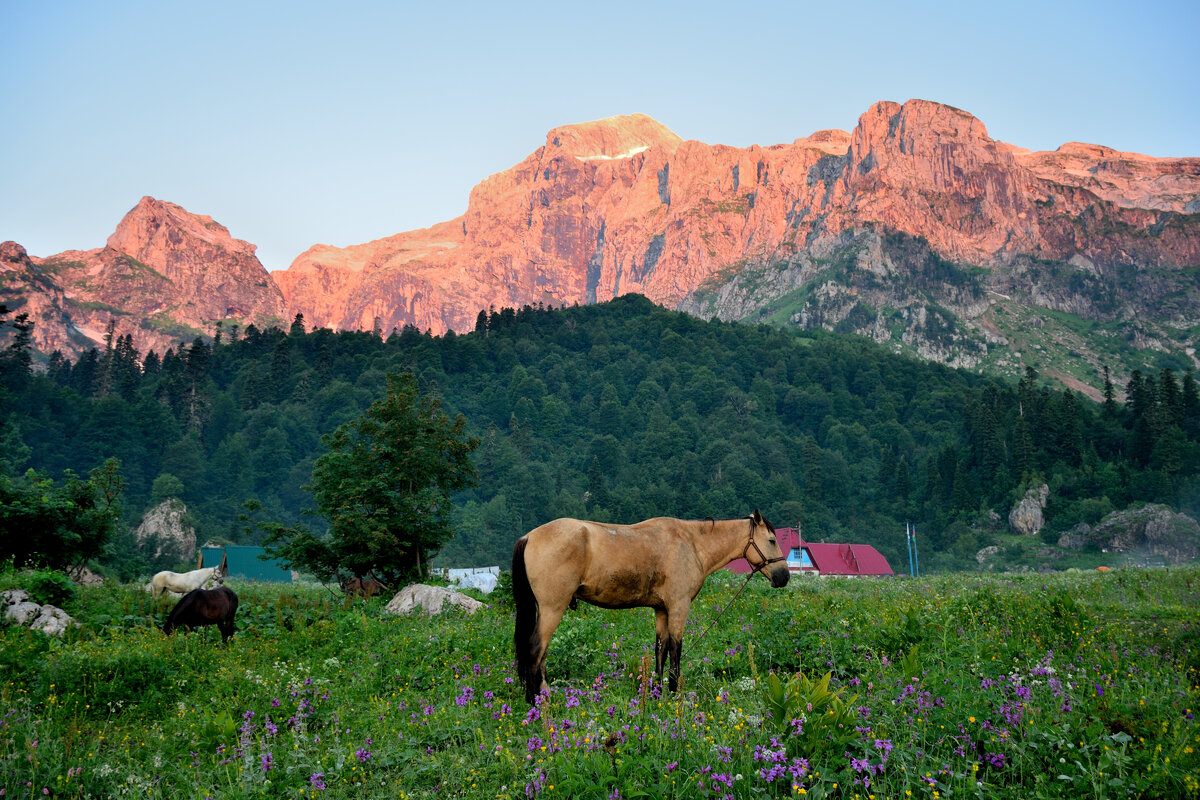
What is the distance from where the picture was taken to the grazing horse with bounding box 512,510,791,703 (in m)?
10.0

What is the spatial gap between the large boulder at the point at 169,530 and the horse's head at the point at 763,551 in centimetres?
10140

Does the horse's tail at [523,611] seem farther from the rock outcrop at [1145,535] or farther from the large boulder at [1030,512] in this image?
the large boulder at [1030,512]

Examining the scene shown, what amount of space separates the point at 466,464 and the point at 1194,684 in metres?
26.9

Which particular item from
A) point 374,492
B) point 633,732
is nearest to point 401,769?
point 633,732

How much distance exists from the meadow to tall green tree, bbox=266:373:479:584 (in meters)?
13.8

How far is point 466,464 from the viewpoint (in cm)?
3322

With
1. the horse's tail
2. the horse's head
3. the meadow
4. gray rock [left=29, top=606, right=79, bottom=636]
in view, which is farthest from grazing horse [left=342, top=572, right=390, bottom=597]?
the horse's head

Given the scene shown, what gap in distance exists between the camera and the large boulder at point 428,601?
69.5 feet

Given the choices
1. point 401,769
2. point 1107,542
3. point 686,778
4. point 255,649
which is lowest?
point 1107,542

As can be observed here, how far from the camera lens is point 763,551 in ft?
39.0

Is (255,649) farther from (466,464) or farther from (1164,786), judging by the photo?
(466,464)

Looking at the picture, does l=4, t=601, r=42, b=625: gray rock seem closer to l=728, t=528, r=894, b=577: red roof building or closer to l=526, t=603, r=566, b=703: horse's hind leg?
l=526, t=603, r=566, b=703: horse's hind leg

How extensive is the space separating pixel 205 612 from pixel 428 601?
6.40 metres

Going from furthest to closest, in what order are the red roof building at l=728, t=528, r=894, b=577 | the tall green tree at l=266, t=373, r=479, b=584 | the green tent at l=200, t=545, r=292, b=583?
1. the red roof building at l=728, t=528, r=894, b=577
2. the green tent at l=200, t=545, r=292, b=583
3. the tall green tree at l=266, t=373, r=479, b=584
